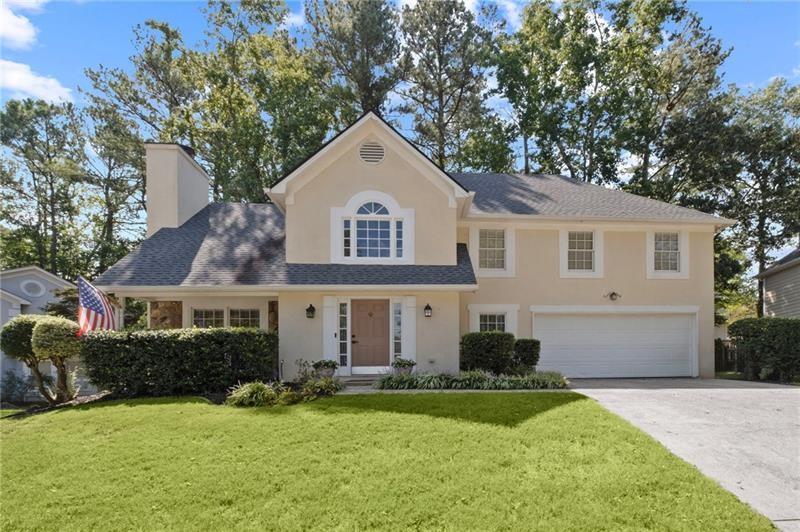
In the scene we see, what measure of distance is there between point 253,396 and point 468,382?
4.99m

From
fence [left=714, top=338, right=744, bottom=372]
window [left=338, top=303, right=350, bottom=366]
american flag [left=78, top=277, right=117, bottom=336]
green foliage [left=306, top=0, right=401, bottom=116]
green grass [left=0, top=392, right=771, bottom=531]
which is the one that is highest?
green foliage [left=306, top=0, right=401, bottom=116]

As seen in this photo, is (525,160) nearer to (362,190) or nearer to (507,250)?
(507,250)

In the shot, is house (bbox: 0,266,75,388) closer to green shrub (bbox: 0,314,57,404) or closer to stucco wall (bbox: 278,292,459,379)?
green shrub (bbox: 0,314,57,404)

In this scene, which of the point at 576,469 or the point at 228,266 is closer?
the point at 576,469

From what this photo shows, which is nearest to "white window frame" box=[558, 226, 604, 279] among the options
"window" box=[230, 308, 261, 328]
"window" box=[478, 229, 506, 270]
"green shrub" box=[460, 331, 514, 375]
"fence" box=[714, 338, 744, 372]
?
"window" box=[478, 229, 506, 270]

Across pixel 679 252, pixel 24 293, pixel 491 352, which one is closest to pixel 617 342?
pixel 679 252

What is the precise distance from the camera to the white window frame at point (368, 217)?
1204 cm

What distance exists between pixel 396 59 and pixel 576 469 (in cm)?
2535

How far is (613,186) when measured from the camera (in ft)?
80.4

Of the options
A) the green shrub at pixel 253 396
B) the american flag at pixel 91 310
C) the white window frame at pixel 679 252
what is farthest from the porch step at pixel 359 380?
the white window frame at pixel 679 252

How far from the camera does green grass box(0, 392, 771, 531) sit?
14.8 feet

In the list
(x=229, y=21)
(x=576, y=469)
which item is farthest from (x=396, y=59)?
(x=576, y=469)

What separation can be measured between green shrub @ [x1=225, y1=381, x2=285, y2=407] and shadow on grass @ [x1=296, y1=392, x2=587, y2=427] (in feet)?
3.21

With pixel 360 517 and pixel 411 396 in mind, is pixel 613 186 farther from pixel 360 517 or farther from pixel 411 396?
pixel 360 517
